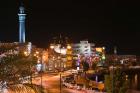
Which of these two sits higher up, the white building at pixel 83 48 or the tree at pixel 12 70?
the white building at pixel 83 48

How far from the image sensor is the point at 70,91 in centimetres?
5831

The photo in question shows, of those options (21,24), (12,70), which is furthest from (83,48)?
(12,70)

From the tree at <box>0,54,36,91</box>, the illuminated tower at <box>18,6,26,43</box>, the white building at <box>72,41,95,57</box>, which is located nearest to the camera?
the tree at <box>0,54,36,91</box>

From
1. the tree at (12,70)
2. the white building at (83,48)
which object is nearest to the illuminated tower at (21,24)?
the white building at (83,48)

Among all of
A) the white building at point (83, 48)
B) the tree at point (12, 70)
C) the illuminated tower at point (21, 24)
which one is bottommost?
the tree at point (12, 70)

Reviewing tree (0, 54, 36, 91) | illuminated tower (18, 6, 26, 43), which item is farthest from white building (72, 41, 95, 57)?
tree (0, 54, 36, 91)

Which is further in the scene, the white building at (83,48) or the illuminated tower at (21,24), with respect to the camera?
the white building at (83,48)

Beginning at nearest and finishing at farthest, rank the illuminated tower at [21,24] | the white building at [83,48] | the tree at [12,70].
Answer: the tree at [12,70] < the illuminated tower at [21,24] < the white building at [83,48]

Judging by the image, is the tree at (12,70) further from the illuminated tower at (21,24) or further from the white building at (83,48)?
the white building at (83,48)

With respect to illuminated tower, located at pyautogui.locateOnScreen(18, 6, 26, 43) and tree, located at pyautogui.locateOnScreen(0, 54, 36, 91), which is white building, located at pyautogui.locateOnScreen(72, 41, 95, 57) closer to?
illuminated tower, located at pyautogui.locateOnScreen(18, 6, 26, 43)

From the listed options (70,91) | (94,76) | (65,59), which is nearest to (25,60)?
(70,91)

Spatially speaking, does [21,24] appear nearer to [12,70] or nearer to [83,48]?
[83,48]

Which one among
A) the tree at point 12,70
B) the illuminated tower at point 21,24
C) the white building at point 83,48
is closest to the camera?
the tree at point 12,70

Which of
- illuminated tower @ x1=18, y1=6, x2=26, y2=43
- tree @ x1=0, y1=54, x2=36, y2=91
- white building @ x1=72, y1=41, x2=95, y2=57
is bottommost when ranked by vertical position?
tree @ x1=0, y1=54, x2=36, y2=91
